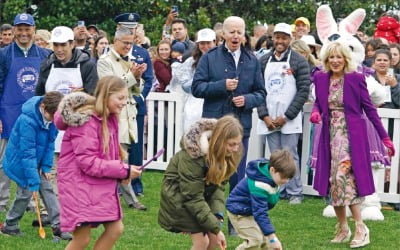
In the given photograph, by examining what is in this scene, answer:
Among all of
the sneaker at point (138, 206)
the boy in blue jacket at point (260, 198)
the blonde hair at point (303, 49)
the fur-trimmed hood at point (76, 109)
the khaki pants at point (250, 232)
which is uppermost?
the blonde hair at point (303, 49)

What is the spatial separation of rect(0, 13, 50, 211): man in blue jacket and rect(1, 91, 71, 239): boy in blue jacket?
1397 millimetres

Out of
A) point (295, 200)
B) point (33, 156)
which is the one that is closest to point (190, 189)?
point (33, 156)

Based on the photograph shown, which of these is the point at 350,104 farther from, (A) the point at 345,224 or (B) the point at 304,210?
(B) the point at 304,210

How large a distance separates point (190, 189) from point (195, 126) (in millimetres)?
491

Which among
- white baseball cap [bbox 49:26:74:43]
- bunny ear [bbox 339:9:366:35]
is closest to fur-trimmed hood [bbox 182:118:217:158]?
white baseball cap [bbox 49:26:74:43]

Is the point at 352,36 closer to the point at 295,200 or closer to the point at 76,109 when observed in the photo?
the point at 295,200

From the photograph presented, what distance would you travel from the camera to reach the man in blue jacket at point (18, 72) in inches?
440

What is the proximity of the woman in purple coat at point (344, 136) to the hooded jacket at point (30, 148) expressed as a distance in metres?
2.66

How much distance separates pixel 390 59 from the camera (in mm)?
12617

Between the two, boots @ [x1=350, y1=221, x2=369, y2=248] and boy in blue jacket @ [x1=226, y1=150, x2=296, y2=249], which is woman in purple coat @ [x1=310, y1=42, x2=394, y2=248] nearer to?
boots @ [x1=350, y1=221, x2=369, y2=248]

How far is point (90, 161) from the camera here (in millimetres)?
7793

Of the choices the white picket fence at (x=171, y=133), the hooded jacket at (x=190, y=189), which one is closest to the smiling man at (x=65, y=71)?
the hooded jacket at (x=190, y=189)

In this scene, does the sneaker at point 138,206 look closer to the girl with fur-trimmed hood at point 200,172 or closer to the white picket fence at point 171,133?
the white picket fence at point 171,133

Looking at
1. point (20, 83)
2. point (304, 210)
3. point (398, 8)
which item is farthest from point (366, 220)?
point (398, 8)
